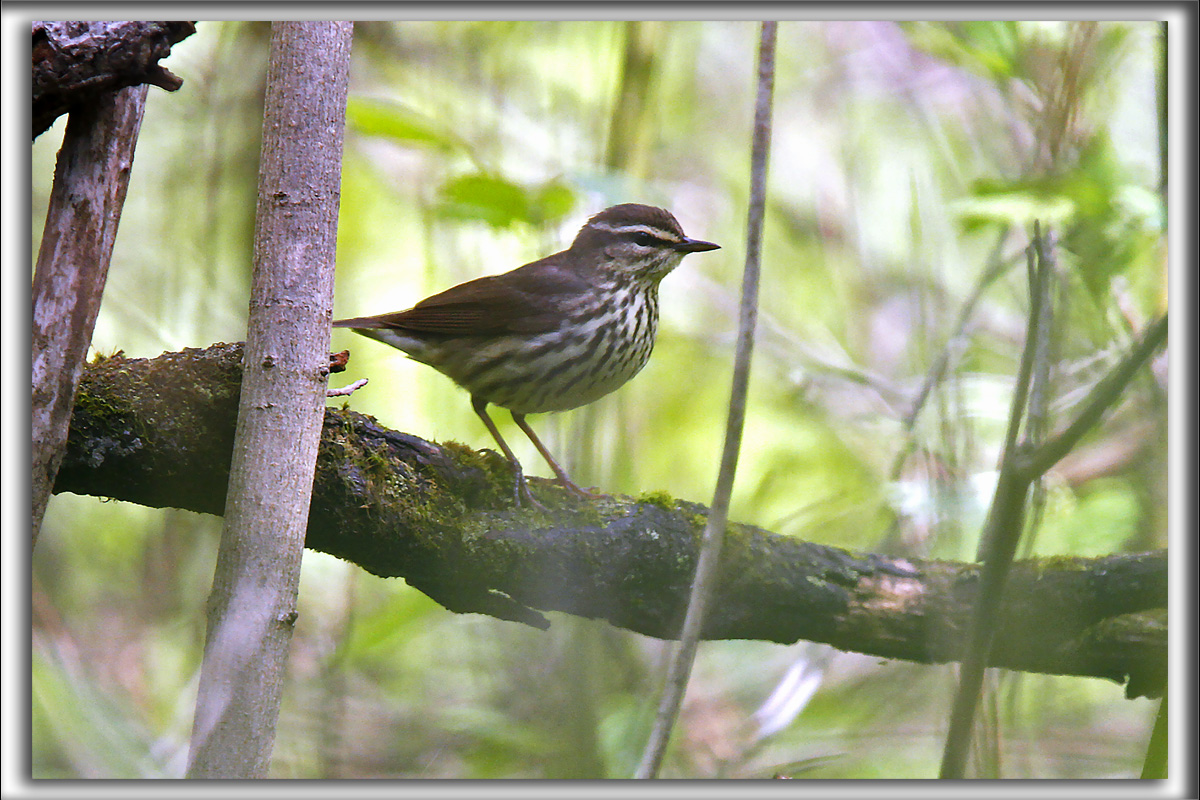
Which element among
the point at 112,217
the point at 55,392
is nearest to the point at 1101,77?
the point at 112,217

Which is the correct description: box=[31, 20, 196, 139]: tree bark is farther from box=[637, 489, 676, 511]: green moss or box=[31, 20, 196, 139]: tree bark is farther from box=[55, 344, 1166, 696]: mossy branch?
box=[637, 489, 676, 511]: green moss

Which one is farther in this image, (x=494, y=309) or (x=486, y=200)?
(x=494, y=309)

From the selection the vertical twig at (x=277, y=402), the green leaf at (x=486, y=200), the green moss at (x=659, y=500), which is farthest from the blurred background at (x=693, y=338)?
the vertical twig at (x=277, y=402)

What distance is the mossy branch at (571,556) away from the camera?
2.30 m

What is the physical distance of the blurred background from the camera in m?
3.02

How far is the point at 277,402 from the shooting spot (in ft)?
6.81

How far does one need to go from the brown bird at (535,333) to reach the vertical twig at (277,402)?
1314 mm

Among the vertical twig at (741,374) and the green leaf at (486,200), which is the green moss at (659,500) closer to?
the vertical twig at (741,374)

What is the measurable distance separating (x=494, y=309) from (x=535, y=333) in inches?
8.0

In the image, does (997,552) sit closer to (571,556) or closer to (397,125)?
(571,556)

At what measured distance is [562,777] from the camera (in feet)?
8.41

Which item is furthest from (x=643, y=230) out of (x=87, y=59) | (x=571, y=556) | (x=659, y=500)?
(x=87, y=59)

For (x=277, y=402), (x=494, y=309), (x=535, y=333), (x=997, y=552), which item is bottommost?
(x=997, y=552)

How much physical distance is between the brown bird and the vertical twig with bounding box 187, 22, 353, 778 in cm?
131
